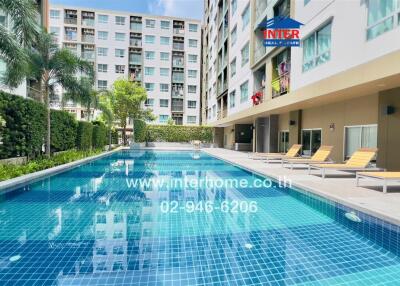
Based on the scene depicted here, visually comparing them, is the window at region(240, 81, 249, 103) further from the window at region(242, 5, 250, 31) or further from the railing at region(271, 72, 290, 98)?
the railing at region(271, 72, 290, 98)

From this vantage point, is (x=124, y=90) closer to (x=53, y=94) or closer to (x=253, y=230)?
(x=53, y=94)

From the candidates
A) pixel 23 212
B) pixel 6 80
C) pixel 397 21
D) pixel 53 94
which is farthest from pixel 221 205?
pixel 53 94

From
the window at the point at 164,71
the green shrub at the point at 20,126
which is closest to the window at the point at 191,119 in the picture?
Result: the window at the point at 164,71

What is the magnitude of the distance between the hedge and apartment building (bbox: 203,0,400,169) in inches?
669

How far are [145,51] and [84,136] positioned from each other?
111 feet

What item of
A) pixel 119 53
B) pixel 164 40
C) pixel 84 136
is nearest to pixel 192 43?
pixel 164 40

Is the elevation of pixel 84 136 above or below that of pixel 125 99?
below

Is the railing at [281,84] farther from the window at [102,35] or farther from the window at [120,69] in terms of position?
the window at [102,35]

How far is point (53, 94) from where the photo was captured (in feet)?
50.8

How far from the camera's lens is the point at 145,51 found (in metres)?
50.7

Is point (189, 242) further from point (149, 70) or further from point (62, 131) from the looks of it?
point (149, 70)

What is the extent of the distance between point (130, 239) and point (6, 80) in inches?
445

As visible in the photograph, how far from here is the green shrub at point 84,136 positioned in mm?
20688

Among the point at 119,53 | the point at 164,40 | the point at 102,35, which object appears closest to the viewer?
the point at 102,35
